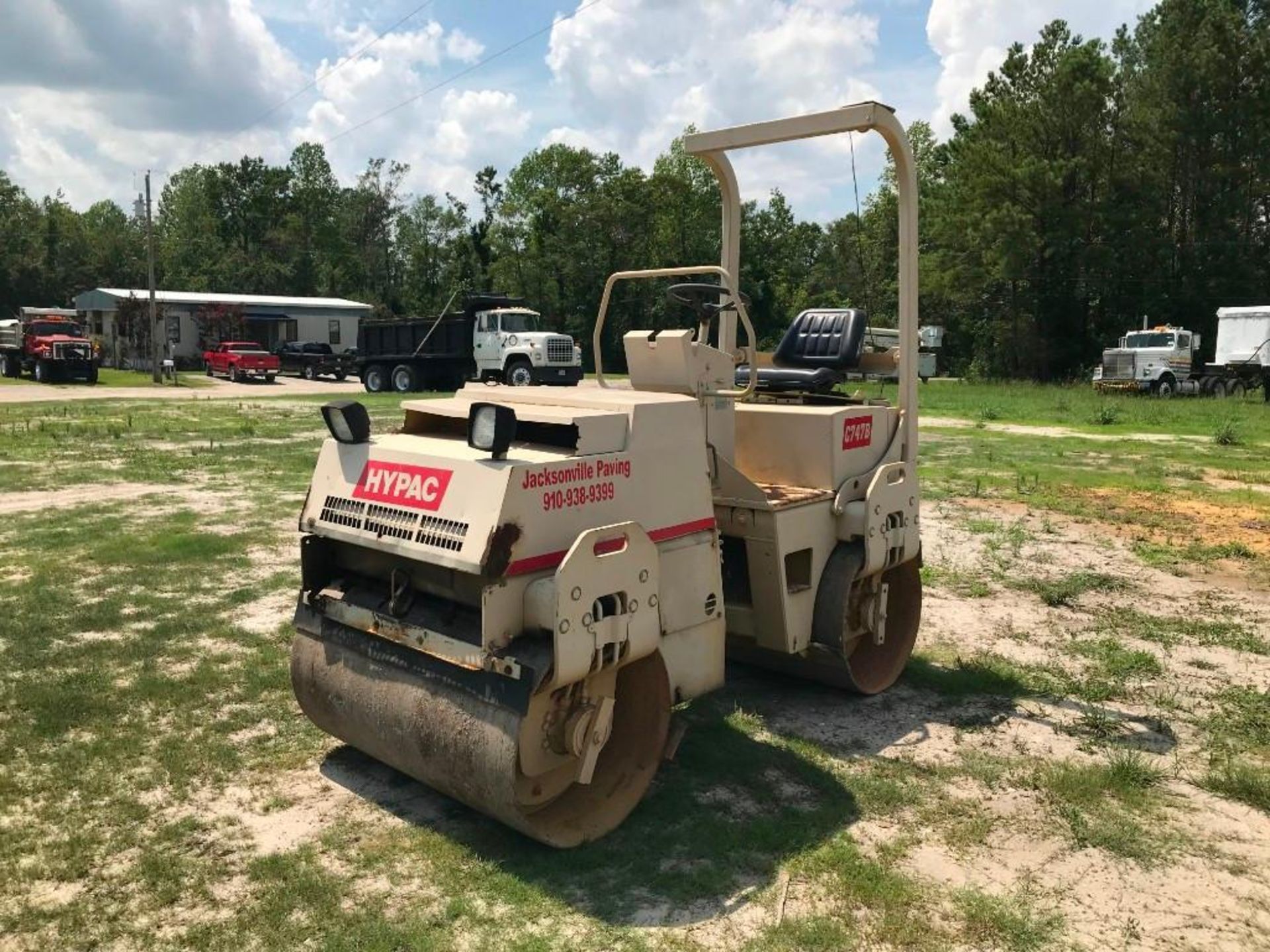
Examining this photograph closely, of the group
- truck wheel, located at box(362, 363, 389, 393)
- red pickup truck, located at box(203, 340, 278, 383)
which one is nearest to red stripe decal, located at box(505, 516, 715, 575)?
truck wheel, located at box(362, 363, 389, 393)

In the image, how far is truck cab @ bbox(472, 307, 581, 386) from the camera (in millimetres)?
30297

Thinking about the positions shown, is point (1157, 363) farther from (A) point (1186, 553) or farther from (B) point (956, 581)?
(B) point (956, 581)

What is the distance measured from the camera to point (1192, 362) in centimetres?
3266

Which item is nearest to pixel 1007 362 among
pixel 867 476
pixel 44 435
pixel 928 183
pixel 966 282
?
pixel 966 282

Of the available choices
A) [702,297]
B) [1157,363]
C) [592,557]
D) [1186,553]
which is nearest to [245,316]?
[1157,363]

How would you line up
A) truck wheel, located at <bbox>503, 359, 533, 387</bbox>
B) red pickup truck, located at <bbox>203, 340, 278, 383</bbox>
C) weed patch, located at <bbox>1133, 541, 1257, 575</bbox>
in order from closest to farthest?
weed patch, located at <bbox>1133, 541, 1257, 575</bbox>, truck wheel, located at <bbox>503, 359, 533, 387</bbox>, red pickup truck, located at <bbox>203, 340, 278, 383</bbox>

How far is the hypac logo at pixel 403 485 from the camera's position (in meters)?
3.72

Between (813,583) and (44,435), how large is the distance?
1590 cm

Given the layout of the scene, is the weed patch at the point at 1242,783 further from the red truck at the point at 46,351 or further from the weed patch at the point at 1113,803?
the red truck at the point at 46,351

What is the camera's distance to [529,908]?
3342 millimetres

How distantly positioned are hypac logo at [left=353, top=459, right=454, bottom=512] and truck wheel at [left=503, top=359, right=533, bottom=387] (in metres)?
25.9

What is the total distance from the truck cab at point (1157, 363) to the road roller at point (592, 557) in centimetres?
3062

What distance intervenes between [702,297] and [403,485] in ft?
6.46

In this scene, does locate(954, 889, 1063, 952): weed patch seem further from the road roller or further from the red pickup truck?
the red pickup truck
